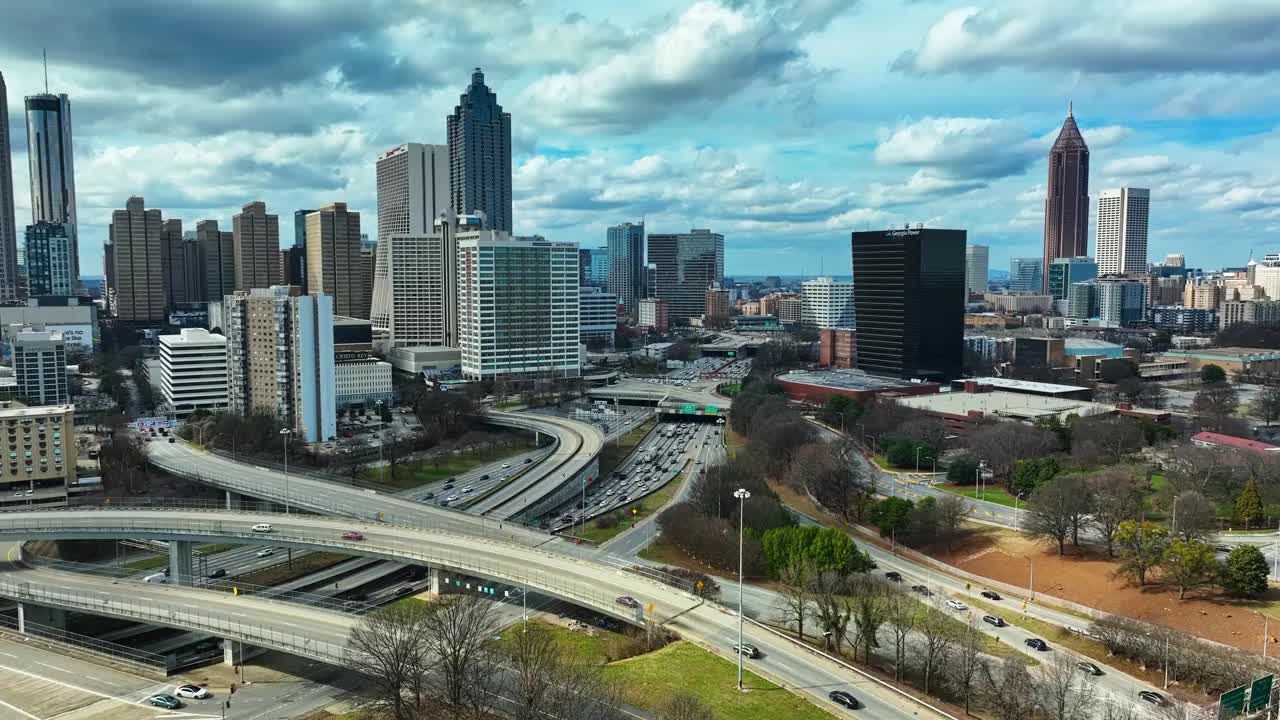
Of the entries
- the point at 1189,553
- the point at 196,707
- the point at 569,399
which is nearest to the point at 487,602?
the point at 196,707

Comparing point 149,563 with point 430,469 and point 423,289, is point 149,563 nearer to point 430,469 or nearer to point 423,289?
point 430,469

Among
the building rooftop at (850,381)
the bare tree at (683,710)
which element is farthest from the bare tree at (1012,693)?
the building rooftop at (850,381)

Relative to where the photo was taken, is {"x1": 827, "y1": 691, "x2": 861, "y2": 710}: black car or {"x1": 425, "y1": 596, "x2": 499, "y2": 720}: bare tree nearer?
{"x1": 425, "y1": 596, "x2": 499, "y2": 720}: bare tree

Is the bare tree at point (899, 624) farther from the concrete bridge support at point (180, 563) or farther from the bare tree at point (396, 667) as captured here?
the concrete bridge support at point (180, 563)

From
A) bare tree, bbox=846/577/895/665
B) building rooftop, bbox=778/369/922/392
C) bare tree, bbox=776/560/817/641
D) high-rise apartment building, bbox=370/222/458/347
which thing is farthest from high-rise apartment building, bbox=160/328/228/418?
bare tree, bbox=846/577/895/665

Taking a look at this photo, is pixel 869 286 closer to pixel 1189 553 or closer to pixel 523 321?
pixel 523 321

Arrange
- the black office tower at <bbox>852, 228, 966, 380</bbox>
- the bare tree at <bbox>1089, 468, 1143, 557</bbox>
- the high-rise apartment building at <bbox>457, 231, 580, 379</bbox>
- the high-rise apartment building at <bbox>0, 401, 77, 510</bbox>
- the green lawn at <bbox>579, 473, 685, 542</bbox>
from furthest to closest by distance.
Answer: the high-rise apartment building at <bbox>457, 231, 580, 379</bbox> < the black office tower at <bbox>852, 228, 966, 380</bbox> < the high-rise apartment building at <bbox>0, 401, 77, 510</bbox> < the green lawn at <bbox>579, 473, 685, 542</bbox> < the bare tree at <bbox>1089, 468, 1143, 557</bbox>

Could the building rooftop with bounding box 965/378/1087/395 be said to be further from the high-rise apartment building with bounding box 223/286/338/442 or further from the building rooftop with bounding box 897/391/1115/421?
the high-rise apartment building with bounding box 223/286/338/442
